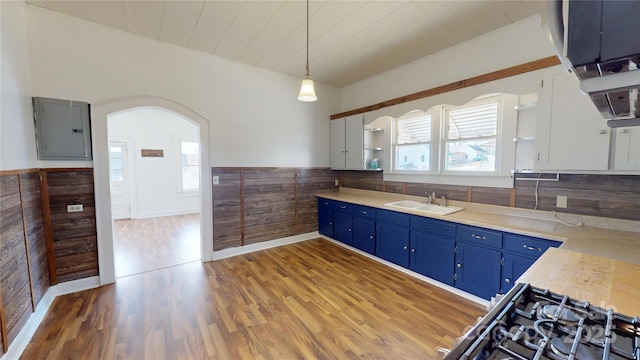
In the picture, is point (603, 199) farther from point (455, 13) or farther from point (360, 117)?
point (360, 117)

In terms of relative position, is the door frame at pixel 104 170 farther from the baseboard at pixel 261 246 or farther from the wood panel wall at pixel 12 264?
the baseboard at pixel 261 246

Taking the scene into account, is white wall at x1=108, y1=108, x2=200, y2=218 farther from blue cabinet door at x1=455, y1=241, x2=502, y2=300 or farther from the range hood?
the range hood

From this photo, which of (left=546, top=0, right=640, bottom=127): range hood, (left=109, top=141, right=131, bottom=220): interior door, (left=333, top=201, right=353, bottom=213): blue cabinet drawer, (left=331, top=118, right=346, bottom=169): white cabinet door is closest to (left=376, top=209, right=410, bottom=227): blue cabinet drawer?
(left=333, top=201, right=353, bottom=213): blue cabinet drawer

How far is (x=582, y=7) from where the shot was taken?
545 mm

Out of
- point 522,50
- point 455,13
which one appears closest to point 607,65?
point 455,13

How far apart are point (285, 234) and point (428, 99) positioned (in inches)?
119

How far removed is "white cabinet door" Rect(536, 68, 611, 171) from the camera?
2.01 meters

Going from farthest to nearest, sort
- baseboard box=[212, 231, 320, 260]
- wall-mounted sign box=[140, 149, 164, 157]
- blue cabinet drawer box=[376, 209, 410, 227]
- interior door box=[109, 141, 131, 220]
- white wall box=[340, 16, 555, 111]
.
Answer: wall-mounted sign box=[140, 149, 164, 157], interior door box=[109, 141, 131, 220], baseboard box=[212, 231, 320, 260], blue cabinet drawer box=[376, 209, 410, 227], white wall box=[340, 16, 555, 111]

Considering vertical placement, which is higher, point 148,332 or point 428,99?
point 428,99

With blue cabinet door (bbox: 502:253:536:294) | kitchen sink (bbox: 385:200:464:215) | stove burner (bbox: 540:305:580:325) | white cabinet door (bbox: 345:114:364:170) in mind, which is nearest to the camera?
stove burner (bbox: 540:305:580:325)

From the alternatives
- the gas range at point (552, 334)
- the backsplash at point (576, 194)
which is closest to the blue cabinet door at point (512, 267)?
the backsplash at point (576, 194)

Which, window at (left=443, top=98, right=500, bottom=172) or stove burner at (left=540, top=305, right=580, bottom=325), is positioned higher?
window at (left=443, top=98, right=500, bottom=172)

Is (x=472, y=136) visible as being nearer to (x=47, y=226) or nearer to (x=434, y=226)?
(x=434, y=226)

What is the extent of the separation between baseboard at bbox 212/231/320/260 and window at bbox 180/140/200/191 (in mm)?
4206
